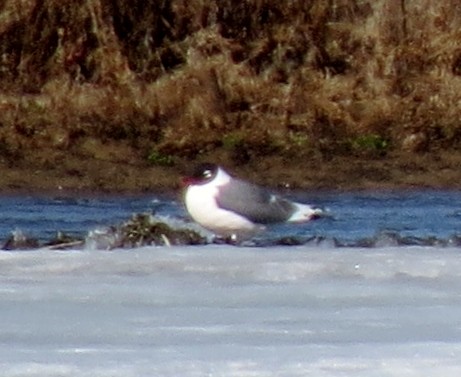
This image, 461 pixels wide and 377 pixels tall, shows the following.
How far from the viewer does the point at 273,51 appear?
A: 48.9ft

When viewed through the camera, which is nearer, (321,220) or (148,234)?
(148,234)

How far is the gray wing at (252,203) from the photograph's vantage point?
1014 cm

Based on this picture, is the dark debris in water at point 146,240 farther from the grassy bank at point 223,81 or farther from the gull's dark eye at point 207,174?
the grassy bank at point 223,81

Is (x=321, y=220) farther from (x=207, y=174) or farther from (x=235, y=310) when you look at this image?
(x=235, y=310)

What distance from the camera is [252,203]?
1021 centimetres

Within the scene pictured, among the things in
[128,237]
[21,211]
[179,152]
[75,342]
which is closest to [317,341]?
[75,342]

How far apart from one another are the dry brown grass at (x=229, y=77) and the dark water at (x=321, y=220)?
2.59 ft

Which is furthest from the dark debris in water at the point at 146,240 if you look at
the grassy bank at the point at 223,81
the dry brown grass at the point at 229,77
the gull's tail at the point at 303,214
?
the dry brown grass at the point at 229,77

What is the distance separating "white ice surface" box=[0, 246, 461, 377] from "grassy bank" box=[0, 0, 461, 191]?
22.3 feet

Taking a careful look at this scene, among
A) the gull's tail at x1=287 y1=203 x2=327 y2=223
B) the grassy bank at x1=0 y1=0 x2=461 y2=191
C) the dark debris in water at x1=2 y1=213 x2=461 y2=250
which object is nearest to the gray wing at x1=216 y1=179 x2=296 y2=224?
the gull's tail at x1=287 y1=203 x2=327 y2=223

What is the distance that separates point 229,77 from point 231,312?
8.69 meters

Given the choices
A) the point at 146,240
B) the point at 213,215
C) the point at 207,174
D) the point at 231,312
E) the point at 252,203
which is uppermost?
the point at 207,174

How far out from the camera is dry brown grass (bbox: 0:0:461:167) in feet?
45.5

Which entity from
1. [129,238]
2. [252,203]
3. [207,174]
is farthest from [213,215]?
[129,238]
